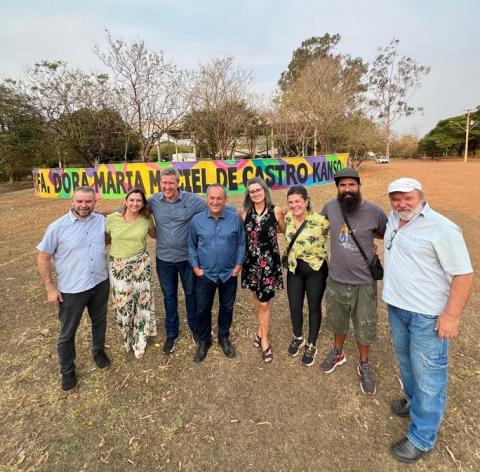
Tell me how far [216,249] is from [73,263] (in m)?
1.13

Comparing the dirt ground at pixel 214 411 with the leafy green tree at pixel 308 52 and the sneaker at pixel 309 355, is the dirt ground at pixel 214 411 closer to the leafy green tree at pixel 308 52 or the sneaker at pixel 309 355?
the sneaker at pixel 309 355

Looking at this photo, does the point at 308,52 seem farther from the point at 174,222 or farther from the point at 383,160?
the point at 174,222

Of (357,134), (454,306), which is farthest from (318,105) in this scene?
(454,306)

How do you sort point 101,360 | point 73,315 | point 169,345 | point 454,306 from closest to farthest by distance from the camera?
1. point 454,306
2. point 73,315
3. point 101,360
4. point 169,345

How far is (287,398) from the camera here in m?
2.40

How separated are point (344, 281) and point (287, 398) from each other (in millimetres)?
1034

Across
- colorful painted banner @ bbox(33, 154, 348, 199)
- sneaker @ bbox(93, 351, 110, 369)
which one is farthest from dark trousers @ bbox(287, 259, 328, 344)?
colorful painted banner @ bbox(33, 154, 348, 199)

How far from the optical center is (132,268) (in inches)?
107

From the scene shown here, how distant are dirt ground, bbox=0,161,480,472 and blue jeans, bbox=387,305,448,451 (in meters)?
0.18

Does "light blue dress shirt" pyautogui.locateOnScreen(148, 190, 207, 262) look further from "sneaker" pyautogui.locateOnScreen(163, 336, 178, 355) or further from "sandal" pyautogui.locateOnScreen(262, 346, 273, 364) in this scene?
"sandal" pyautogui.locateOnScreen(262, 346, 273, 364)

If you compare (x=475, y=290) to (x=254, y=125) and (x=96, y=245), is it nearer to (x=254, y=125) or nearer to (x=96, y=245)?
(x=96, y=245)

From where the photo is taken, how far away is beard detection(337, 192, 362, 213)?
222cm

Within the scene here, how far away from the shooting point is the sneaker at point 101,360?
110 inches

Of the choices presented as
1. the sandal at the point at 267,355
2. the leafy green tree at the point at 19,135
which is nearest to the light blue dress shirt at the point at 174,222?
the sandal at the point at 267,355
